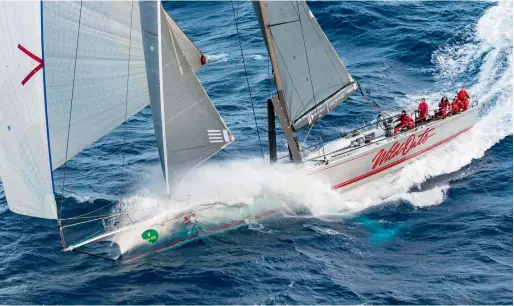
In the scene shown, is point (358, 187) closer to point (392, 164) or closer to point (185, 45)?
point (392, 164)

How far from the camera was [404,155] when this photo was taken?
3170 centimetres

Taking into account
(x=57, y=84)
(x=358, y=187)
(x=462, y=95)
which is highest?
(x=57, y=84)

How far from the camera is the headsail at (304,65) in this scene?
2675 centimetres

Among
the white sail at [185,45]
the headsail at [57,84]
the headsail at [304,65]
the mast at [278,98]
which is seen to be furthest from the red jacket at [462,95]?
the headsail at [57,84]

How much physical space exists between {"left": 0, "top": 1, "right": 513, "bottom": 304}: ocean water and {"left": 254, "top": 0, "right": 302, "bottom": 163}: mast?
1.16 metres

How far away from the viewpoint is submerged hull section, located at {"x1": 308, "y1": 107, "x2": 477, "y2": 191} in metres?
29.1

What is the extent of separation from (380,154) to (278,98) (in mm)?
5534

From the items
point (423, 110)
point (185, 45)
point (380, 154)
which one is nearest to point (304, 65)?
point (380, 154)

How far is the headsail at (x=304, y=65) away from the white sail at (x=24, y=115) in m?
9.50

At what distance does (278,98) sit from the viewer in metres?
28.2

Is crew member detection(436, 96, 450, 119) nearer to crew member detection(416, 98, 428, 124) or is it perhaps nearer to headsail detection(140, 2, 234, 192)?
crew member detection(416, 98, 428, 124)

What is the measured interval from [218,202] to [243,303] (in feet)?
19.0

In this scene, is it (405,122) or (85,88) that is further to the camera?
(405,122)

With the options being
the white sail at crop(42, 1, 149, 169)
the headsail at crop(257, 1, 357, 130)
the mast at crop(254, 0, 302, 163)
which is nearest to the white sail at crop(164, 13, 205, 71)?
the white sail at crop(42, 1, 149, 169)
